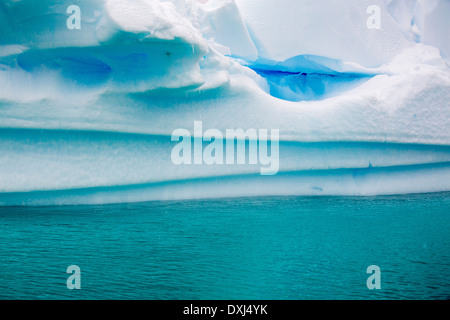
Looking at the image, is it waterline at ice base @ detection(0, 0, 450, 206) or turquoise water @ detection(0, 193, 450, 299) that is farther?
waterline at ice base @ detection(0, 0, 450, 206)

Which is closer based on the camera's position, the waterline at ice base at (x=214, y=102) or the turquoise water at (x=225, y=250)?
the turquoise water at (x=225, y=250)

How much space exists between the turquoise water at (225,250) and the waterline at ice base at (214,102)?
0.28 m

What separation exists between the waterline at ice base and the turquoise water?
10.9 inches

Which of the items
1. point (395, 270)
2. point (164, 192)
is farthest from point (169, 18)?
point (395, 270)

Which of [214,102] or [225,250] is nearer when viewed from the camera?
→ [225,250]

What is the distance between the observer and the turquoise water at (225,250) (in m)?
1.52

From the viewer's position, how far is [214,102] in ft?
9.30

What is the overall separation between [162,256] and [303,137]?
1468mm

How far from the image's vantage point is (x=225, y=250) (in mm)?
1891

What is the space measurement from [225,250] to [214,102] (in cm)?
124

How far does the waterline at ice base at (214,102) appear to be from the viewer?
2455mm

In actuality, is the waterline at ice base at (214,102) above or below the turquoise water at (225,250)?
above

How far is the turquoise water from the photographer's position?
1.52 meters

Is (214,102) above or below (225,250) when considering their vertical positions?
above
